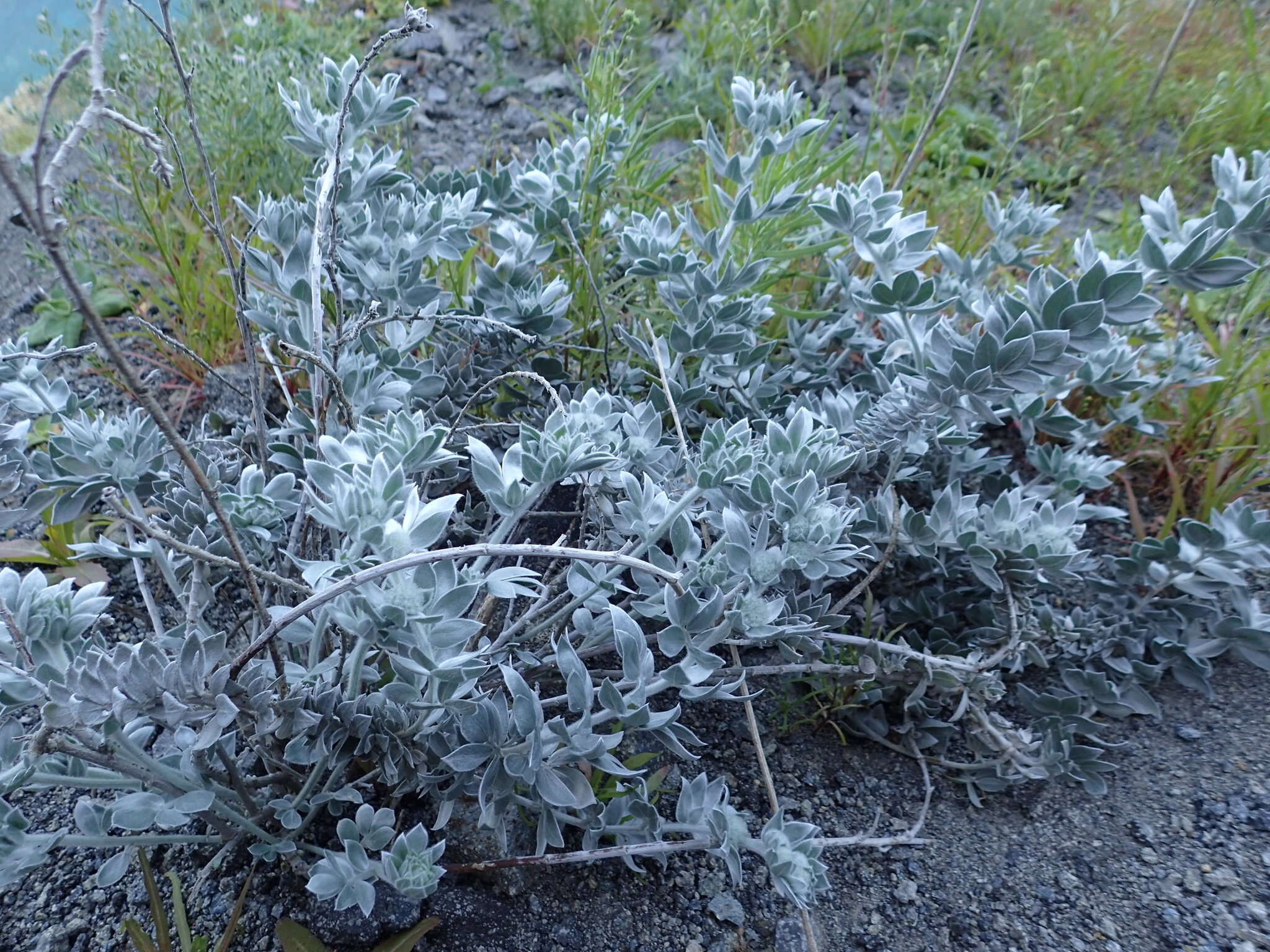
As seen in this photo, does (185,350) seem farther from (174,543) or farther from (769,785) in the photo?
(769,785)

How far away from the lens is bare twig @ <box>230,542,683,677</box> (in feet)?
3.12

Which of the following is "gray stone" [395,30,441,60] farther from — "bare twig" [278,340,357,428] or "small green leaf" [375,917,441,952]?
"small green leaf" [375,917,441,952]

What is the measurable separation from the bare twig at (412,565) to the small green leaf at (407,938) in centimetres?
50

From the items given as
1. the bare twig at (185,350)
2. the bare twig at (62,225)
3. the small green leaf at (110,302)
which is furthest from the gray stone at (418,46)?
the bare twig at (62,225)

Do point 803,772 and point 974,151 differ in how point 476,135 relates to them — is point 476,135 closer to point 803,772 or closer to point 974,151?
point 974,151

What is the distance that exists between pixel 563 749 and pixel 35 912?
3.06ft

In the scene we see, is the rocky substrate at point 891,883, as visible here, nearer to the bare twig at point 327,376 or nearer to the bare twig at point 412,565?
the bare twig at point 412,565

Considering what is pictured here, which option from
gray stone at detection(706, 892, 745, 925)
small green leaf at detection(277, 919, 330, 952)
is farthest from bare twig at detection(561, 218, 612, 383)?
small green leaf at detection(277, 919, 330, 952)

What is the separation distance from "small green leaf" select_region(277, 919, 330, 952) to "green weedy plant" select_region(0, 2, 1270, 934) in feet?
0.36

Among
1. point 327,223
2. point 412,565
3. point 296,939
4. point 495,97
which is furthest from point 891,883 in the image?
point 495,97

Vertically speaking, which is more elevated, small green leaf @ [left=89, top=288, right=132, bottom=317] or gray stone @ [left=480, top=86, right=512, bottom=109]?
gray stone @ [left=480, top=86, right=512, bottom=109]

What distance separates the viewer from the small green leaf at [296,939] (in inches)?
52.1

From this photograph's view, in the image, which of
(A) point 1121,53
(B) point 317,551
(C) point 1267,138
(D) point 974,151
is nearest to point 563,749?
(B) point 317,551

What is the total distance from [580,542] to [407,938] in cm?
67
